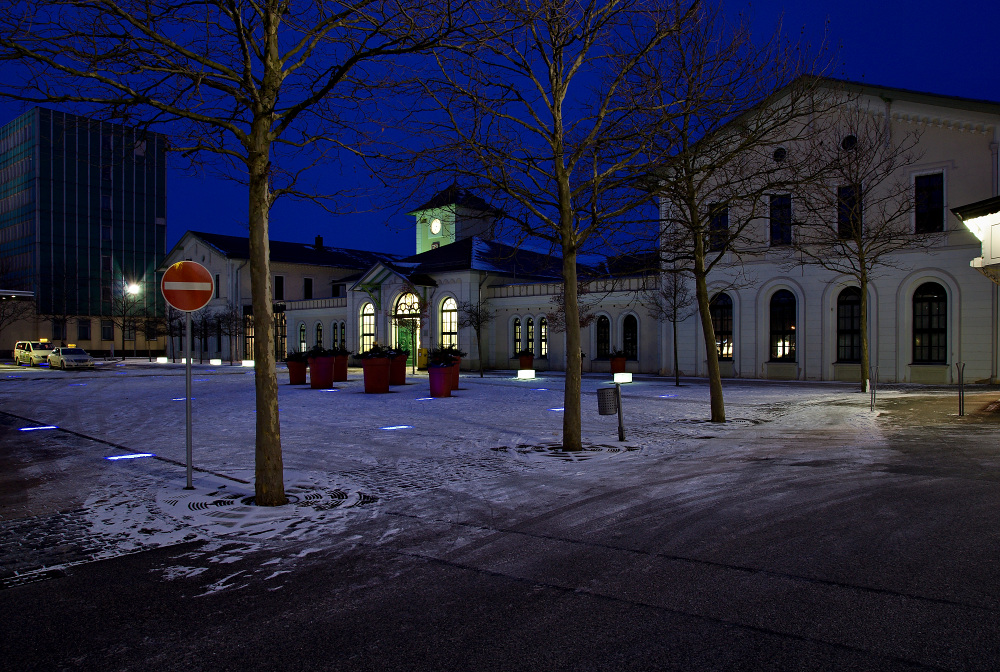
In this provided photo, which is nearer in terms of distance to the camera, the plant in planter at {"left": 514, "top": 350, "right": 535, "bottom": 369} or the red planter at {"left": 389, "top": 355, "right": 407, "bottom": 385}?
the red planter at {"left": 389, "top": 355, "right": 407, "bottom": 385}

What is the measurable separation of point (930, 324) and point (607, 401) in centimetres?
2111

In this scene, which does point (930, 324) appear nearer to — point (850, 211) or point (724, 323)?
point (724, 323)

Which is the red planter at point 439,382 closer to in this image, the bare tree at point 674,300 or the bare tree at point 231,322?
the bare tree at point 674,300

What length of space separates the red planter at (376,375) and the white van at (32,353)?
35692mm

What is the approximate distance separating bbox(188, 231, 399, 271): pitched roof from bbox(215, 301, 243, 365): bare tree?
14.0 feet

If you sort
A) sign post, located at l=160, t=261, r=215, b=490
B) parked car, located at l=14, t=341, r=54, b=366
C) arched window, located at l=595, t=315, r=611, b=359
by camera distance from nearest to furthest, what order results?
1. sign post, located at l=160, t=261, r=215, b=490
2. arched window, located at l=595, t=315, r=611, b=359
3. parked car, located at l=14, t=341, r=54, b=366

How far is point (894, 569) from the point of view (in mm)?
4730

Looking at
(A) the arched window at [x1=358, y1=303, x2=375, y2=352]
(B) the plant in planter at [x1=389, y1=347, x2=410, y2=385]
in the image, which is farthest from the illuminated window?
(A) the arched window at [x1=358, y1=303, x2=375, y2=352]

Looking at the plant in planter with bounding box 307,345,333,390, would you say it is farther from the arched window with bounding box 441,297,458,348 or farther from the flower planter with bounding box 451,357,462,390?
the arched window with bounding box 441,297,458,348

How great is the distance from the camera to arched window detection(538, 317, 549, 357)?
38.9 meters

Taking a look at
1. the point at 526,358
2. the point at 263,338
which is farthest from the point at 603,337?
the point at 263,338

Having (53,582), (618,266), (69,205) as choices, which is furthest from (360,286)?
(69,205)

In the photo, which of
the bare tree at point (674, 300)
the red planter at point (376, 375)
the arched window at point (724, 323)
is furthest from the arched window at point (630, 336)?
the red planter at point (376, 375)

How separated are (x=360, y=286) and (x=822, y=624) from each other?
42424 millimetres
